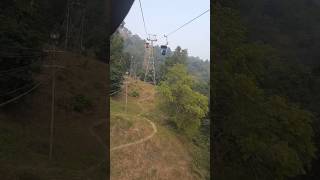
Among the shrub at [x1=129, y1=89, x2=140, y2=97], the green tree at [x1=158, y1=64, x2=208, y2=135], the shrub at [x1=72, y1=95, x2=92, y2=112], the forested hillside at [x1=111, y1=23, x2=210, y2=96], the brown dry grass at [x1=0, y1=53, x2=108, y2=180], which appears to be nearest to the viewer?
the green tree at [x1=158, y1=64, x2=208, y2=135]

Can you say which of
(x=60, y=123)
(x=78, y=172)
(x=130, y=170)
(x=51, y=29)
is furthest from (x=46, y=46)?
(x=130, y=170)

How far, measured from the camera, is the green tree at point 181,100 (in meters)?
6.08

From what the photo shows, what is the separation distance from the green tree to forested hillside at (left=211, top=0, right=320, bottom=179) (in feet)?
4.00

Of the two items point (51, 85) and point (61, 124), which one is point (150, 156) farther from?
point (51, 85)

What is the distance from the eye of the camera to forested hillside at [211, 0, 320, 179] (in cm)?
754

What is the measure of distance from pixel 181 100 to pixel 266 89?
280 centimetres

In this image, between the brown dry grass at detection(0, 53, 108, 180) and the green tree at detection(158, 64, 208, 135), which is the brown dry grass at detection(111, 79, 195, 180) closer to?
the green tree at detection(158, 64, 208, 135)

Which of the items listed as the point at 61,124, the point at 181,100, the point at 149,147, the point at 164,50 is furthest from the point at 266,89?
the point at 61,124

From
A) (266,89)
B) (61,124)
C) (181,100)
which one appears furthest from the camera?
(266,89)

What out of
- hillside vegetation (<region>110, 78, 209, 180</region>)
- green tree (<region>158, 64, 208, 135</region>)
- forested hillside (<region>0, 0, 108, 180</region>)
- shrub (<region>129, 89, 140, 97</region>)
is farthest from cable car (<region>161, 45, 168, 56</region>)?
forested hillside (<region>0, 0, 108, 180</region>)

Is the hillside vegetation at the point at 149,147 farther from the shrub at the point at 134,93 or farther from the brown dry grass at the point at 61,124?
the brown dry grass at the point at 61,124

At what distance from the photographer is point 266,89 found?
27.2ft

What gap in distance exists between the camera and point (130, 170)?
6160mm

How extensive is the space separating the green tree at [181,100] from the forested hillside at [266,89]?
122 centimetres
